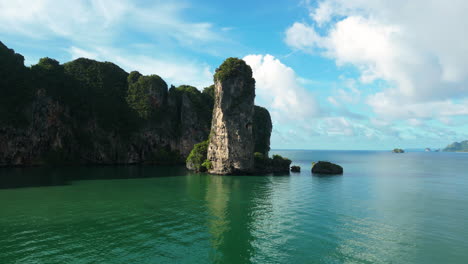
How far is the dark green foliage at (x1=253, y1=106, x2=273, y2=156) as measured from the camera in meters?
134

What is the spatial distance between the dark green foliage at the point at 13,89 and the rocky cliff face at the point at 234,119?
71.2 meters

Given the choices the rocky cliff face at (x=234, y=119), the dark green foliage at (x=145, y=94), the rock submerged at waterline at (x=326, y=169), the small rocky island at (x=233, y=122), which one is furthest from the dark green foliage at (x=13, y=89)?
the rock submerged at waterline at (x=326, y=169)

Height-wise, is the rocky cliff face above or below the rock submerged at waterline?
above

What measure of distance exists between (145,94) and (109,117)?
18514mm

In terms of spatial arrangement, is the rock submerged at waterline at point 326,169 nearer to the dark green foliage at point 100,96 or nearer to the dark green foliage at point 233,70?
the dark green foliage at point 233,70

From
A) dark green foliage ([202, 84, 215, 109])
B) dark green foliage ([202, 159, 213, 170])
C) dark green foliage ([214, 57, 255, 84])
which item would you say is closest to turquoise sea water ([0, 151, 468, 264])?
dark green foliage ([202, 159, 213, 170])

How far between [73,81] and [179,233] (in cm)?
11123

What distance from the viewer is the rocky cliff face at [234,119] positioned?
Answer: 76.4 metres

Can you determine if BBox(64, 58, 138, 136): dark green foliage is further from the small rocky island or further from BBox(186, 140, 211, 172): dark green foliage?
the small rocky island

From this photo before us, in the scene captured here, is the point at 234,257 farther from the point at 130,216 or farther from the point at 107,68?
the point at 107,68

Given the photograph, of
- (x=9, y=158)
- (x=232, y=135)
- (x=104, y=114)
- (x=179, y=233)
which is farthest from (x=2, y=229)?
(x=104, y=114)

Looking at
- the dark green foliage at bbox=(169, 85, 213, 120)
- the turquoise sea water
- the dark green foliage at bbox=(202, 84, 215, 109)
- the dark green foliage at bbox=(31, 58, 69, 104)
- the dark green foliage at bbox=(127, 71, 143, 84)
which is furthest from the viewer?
the dark green foliage at bbox=(202, 84, 215, 109)

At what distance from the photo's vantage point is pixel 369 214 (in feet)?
112

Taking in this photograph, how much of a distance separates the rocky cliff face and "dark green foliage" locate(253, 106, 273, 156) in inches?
2119
